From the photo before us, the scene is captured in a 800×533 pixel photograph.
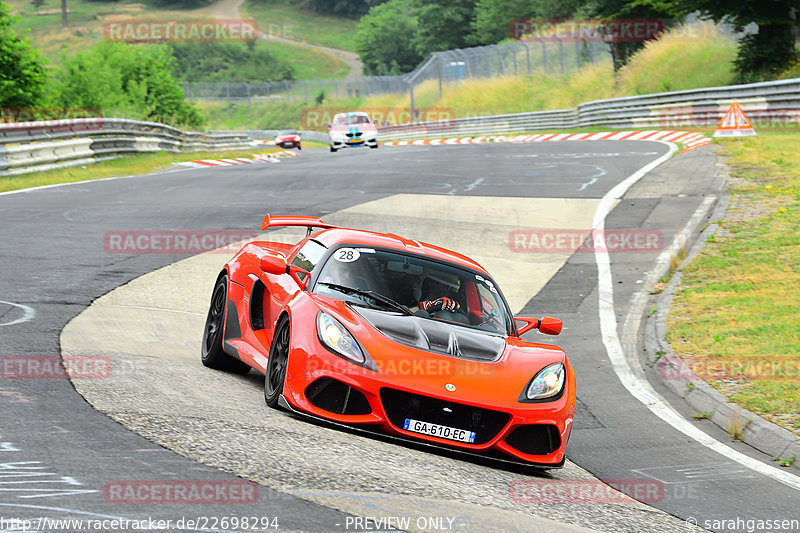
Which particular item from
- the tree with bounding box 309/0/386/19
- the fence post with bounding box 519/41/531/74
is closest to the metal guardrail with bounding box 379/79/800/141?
the fence post with bounding box 519/41/531/74

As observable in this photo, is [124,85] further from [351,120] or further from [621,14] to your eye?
[621,14]

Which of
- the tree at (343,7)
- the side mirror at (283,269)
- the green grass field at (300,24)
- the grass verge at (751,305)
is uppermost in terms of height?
the tree at (343,7)

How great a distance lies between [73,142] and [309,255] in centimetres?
1821

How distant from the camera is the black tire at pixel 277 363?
21.1 ft

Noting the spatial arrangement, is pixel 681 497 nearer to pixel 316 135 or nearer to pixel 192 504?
pixel 192 504

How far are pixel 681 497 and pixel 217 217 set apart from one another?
11.7 meters

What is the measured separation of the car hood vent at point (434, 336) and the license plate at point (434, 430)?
50 centimetres

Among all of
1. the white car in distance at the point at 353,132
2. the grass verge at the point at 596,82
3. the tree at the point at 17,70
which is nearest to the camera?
the tree at the point at 17,70

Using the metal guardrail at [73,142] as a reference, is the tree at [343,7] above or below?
above

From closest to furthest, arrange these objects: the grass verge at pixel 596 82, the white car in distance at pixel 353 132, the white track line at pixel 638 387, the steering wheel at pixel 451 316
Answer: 1. the white track line at pixel 638 387
2. the steering wheel at pixel 451 316
3. the grass verge at pixel 596 82
4. the white car in distance at pixel 353 132

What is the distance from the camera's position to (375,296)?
696cm

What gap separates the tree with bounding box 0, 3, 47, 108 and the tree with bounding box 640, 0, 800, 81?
70.4 ft

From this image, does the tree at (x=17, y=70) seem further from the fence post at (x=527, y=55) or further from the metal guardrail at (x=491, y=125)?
the fence post at (x=527, y=55)

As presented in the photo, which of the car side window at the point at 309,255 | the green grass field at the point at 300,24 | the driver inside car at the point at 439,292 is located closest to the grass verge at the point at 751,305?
the driver inside car at the point at 439,292
